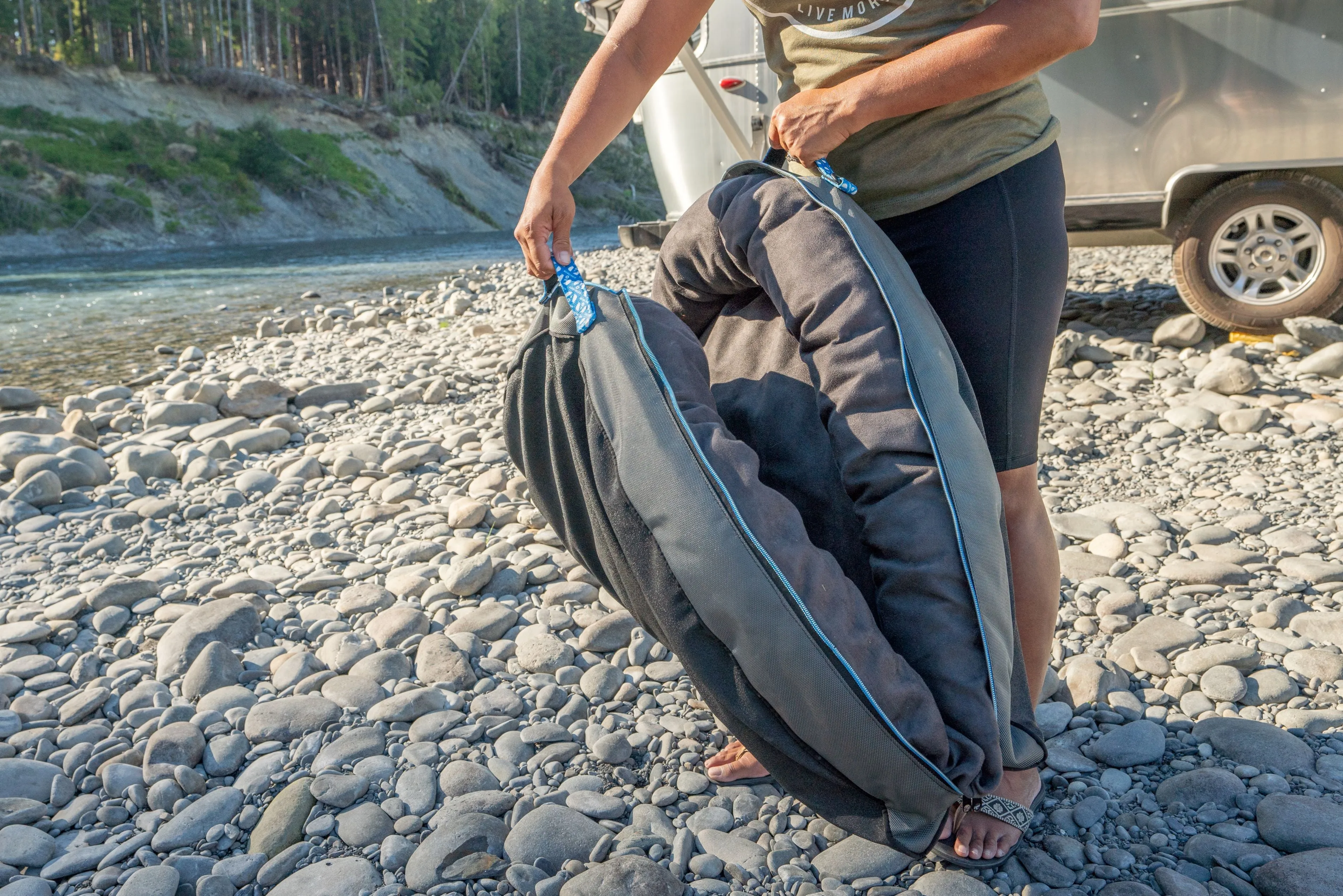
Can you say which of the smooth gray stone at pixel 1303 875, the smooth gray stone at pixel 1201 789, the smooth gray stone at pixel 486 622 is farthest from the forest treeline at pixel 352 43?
the smooth gray stone at pixel 1303 875

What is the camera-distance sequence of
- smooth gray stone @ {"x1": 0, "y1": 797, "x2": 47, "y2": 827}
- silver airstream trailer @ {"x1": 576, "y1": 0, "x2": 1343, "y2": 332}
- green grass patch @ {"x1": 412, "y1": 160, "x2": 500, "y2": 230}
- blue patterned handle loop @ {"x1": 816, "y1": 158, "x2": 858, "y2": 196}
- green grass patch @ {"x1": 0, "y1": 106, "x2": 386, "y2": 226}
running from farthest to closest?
green grass patch @ {"x1": 412, "y1": 160, "x2": 500, "y2": 230}, green grass patch @ {"x1": 0, "y1": 106, "x2": 386, "y2": 226}, silver airstream trailer @ {"x1": 576, "y1": 0, "x2": 1343, "y2": 332}, smooth gray stone @ {"x1": 0, "y1": 797, "x2": 47, "y2": 827}, blue patterned handle loop @ {"x1": 816, "y1": 158, "x2": 858, "y2": 196}

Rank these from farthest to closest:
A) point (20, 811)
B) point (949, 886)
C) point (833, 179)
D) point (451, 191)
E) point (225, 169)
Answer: point (451, 191), point (225, 169), point (20, 811), point (833, 179), point (949, 886)

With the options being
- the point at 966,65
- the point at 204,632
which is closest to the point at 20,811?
the point at 204,632

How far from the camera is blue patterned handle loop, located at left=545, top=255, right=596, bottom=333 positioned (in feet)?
5.56

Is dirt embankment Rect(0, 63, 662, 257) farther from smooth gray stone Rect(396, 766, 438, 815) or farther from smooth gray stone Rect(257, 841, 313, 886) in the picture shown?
smooth gray stone Rect(257, 841, 313, 886)

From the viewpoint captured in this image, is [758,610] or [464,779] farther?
[464,779]

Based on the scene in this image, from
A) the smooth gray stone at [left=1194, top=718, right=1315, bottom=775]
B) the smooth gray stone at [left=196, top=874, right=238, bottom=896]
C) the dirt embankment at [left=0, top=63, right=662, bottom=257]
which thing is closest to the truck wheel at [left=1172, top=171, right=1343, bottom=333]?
the smooth gray stone at [left=1194, top=718, right=1315, bottom=775]

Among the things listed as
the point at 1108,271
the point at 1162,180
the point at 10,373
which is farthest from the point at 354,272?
the point at 1162,180

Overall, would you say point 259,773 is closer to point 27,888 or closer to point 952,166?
point 27,888

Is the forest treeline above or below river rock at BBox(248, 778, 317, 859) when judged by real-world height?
above

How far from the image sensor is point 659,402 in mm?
1594

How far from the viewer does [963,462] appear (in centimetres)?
160

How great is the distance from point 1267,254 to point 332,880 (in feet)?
18.8

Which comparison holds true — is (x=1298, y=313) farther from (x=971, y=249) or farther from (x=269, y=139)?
(x=269, y=139)
